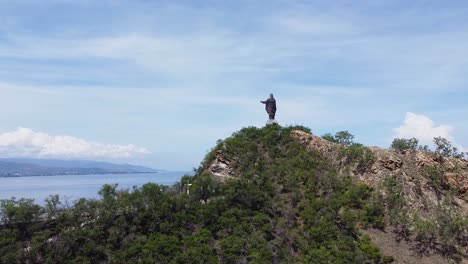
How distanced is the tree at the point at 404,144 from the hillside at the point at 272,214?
30.9 inches

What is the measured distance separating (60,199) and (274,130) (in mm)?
11443

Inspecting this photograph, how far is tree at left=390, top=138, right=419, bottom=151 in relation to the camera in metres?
22.1

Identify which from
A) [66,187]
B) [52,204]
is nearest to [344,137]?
[52,204]

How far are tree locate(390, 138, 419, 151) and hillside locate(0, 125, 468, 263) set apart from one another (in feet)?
2.58

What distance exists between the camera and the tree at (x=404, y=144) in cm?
2206

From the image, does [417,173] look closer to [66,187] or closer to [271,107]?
[271,107]

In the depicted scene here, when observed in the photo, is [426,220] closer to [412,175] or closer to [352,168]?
[412,175]

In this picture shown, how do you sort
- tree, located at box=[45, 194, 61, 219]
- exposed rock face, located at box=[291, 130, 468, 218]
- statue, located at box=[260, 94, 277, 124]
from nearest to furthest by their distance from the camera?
tree, located at box=[45, 194, 61, 219]
exposed rock face, located at box=[291, 130, 468, 218]
statue, located at box=[260, 94, 277, 124]

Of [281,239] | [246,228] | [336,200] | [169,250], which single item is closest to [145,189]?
[169,250]

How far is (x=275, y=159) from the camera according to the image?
69.7 feet

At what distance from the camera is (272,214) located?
1822cm

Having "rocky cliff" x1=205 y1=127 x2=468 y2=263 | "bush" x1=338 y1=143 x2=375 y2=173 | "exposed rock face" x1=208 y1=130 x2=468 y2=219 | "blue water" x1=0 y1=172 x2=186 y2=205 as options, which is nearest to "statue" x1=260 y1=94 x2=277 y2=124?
"rocky cliff" x1=205 y1=127 x2=468 y2=263

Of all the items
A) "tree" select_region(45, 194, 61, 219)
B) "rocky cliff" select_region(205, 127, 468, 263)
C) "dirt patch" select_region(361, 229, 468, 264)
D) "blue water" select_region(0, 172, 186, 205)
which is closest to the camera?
"tree" select_region(45, 194, 61, 219)

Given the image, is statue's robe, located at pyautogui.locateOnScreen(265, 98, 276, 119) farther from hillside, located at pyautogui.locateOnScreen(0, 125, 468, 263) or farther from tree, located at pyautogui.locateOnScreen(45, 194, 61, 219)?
tree, located at pyautogui.locateOnScreen(45, 194, 61, 219)
